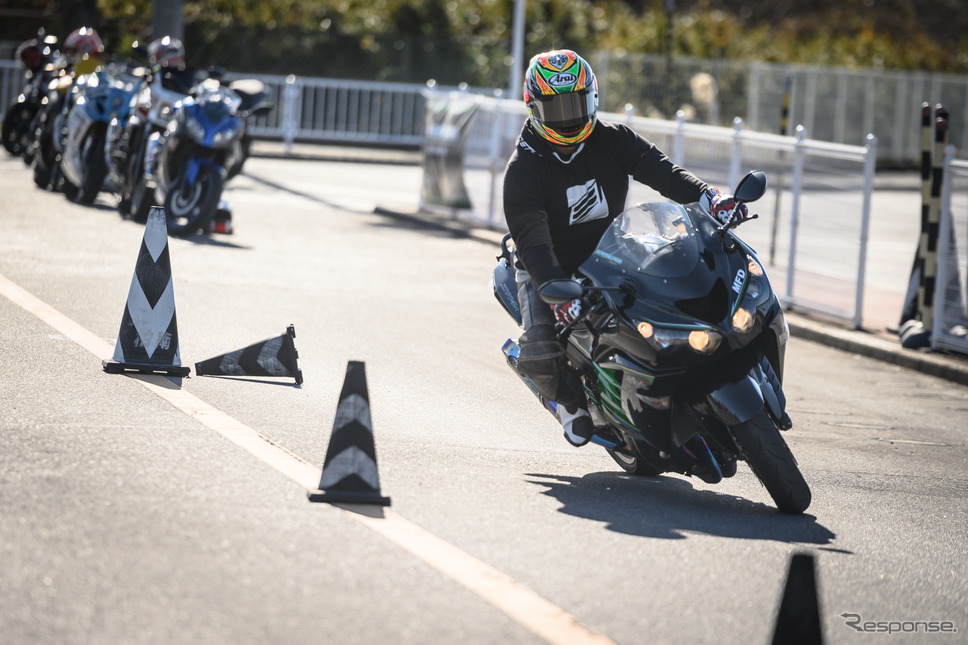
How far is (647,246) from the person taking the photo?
624 cm

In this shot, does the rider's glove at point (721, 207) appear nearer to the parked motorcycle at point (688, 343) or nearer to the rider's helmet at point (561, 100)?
the parked motorcycle at point (688, 343)

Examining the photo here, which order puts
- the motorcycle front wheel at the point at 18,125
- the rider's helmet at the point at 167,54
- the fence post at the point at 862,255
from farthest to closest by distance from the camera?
the motorcycle front wheel at the point at 18,125 → the rider's helmet at the point at 167,54 → the fence post at the point at 862,255

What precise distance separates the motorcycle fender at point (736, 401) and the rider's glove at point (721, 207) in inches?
30.8

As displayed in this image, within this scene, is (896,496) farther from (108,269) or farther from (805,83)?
(805,83)

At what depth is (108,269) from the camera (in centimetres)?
1164

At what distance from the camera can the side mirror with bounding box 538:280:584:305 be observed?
19.5 feet

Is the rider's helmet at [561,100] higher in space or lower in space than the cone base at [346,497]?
higher

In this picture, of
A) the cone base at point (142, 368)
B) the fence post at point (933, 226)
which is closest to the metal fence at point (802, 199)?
the fence post at point (933, 226)

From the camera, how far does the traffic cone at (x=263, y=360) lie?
7.99 m

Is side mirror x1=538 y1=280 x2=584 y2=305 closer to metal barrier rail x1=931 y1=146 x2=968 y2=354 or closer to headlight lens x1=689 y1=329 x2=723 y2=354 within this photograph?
headlight lens x1=689 y1=329 x2=723 y2=354

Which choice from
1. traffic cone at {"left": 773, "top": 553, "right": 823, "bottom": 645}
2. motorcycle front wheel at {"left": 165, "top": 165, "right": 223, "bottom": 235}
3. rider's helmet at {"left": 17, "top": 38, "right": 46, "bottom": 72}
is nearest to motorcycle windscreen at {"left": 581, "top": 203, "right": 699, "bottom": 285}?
traffic cone at {"left": 773, "top": 553, "right": 823, "bottom": 645}

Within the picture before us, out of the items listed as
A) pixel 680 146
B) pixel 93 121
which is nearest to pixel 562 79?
pixel 680 146

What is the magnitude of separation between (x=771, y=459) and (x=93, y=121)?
36.2 ft

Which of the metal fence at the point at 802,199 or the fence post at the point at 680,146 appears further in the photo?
the fence post at the point at 680,146
